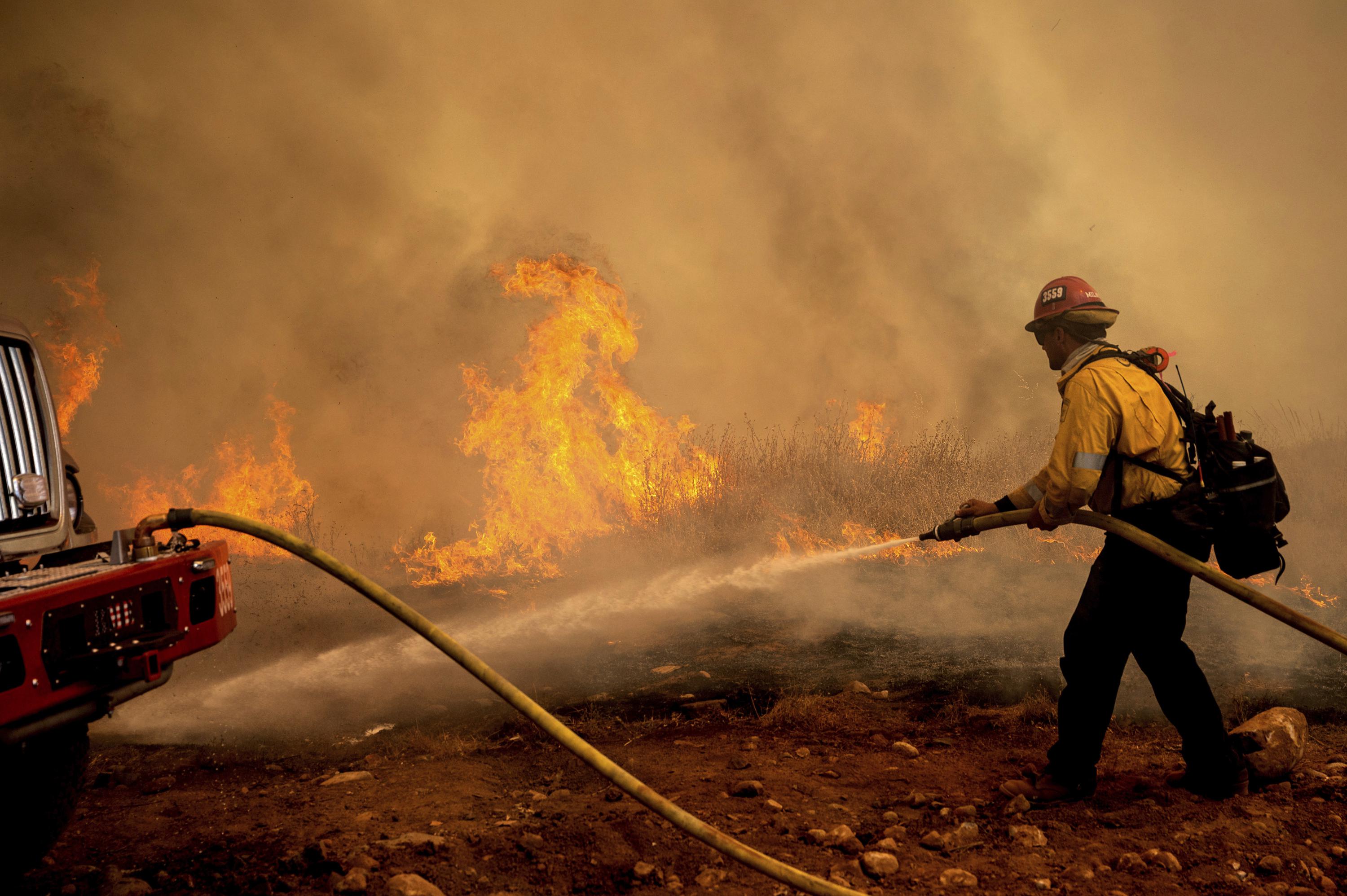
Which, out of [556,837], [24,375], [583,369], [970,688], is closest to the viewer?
[556,837]

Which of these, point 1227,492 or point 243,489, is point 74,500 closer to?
point 1227,492

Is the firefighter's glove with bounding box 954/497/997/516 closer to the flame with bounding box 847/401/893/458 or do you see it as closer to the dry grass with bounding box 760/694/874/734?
the dry grass with bounding box 760/694/874/734

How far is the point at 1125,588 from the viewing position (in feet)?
10.2

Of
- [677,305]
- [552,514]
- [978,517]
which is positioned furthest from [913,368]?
[978,517]

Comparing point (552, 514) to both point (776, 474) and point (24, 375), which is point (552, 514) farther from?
point (24, 375)

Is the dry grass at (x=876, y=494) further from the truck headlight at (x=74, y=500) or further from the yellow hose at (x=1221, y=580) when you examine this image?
the truck headlight at (x=74, y=500)

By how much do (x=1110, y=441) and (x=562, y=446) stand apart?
7.67m

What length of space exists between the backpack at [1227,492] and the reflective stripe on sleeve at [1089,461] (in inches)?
5.7

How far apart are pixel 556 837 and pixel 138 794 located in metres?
2.10

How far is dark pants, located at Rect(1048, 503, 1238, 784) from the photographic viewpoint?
3059mm

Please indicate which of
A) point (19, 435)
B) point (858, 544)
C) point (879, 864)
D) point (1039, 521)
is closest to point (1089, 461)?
point (1039, 521)

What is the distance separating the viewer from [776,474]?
1023 cm

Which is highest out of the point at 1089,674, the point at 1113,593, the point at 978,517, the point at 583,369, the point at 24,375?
the point at 583,369

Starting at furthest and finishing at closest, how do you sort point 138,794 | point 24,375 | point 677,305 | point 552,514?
point 677,305 < point 552,514 < point 138,794 < point 24,375
